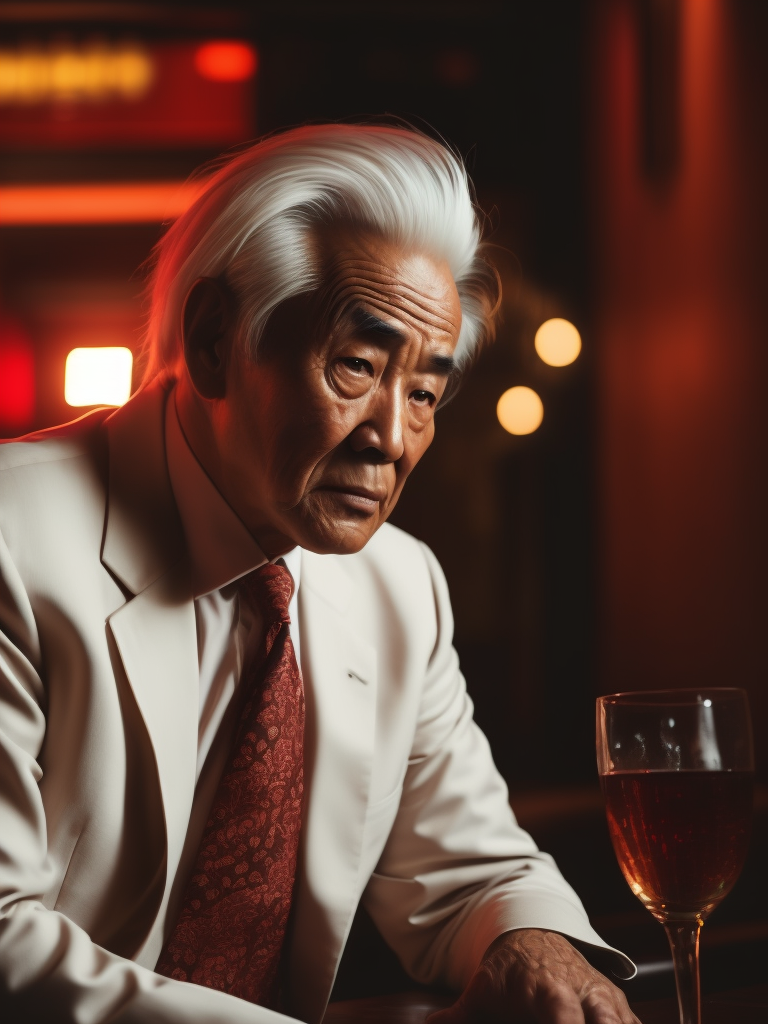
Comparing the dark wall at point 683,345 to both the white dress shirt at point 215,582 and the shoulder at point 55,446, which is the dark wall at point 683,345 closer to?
the white dress shirt at point 215,582

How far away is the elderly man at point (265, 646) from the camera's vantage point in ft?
4.05

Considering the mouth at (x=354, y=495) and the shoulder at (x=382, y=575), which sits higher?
the mouth at (x=354, y=495)

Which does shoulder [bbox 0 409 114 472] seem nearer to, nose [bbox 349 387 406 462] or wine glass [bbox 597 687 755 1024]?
nose [bbox 349 387 406 462]

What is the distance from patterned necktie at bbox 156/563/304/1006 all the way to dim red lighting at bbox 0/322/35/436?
3985 mm

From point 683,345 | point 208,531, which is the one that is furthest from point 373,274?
point 683,345

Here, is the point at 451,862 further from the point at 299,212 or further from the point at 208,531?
the point at 299,212

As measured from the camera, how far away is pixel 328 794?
146cm

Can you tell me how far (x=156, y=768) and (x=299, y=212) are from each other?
720mm

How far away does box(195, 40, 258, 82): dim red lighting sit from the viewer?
4.91 m

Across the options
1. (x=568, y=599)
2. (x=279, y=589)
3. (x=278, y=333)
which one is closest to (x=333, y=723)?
(x=279, y=589)

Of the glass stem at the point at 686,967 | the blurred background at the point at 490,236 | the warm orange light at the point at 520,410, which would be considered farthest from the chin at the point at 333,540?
the warm orange light at the point at 520,410

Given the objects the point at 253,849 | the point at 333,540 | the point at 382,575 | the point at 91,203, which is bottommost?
the point at 253,849

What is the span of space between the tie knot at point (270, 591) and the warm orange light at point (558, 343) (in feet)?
11.2

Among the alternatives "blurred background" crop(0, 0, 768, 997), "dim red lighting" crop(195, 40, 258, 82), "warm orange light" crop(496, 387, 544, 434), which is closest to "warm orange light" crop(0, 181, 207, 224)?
"blurred background" crop(0, 0, 768, 997)
